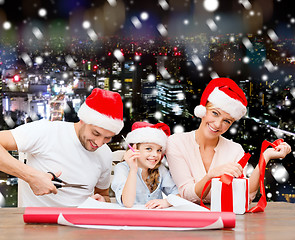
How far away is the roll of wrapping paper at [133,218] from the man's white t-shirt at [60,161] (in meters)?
0.58

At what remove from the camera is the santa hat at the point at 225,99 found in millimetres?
1677

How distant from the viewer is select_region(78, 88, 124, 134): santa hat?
1565mm

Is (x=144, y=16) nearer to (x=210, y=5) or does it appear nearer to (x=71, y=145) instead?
(x=210, y=5)

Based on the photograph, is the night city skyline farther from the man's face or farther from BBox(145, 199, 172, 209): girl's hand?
BBox(145, 199, 172, 209): girl's hand

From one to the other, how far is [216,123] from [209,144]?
14 cm

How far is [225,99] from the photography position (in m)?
1.69

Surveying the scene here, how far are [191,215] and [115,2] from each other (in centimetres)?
304

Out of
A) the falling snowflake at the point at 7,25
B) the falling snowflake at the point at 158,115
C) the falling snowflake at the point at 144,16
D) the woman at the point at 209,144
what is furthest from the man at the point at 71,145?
the falling snowflake at the point at 7,25

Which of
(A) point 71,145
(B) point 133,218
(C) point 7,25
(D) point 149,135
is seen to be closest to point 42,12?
(C) point 7,25

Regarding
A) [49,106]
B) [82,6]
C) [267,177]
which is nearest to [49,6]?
[82,6]

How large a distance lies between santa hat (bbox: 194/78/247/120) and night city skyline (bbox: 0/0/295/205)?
78.1 inches

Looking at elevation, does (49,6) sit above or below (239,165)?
above

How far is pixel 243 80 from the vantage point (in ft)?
12.3

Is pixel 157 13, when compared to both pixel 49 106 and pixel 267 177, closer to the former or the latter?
pixel 49 106
